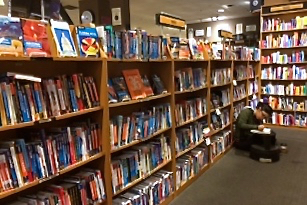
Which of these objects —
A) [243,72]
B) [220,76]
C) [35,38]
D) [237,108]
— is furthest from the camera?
[243,72]

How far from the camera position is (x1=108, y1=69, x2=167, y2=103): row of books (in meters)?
2.40

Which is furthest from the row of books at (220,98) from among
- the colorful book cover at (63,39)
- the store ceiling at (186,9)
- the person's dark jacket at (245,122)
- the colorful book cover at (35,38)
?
the store ceiling at (186,9)

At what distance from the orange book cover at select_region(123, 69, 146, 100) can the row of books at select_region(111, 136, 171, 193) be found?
1.74ft

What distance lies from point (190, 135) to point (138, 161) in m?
1.13

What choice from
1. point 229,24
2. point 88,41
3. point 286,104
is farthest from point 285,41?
point 88,41

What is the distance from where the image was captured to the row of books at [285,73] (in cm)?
618

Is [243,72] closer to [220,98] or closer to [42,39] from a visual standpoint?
[220,98]

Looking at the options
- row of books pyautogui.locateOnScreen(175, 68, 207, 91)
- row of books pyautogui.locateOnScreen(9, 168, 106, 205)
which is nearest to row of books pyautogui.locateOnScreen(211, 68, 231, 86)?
row of books pyautogui.locateOnScreen(175, 68, 207, 91)

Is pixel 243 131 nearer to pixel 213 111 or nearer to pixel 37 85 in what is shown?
pixel 213 111

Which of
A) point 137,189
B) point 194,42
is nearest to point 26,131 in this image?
point 137,189

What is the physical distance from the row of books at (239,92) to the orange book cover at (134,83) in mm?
2861

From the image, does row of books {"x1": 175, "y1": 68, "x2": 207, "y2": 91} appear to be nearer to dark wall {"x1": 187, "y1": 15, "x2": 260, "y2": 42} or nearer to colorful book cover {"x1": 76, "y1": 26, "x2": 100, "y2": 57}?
colorful book cover {"x1": 76, "y1": 26, "x2": 100, "y2": 57}

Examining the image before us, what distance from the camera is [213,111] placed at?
13.7 feet

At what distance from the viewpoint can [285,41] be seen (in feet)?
20.7
